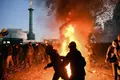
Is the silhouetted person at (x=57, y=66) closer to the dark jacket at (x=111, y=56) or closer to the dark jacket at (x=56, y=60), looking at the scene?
the dark jacket at (x=56, y=60)

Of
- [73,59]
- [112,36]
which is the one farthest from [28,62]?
[112,36]

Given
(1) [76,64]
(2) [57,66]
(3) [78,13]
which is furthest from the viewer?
(3) [78,13]

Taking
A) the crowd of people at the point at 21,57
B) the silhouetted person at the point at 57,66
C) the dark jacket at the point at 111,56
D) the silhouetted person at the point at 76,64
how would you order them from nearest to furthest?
the silhouetted person at the point at 76,64, the silhouetted person at the point at 57,66, the dark jacket at the point at 111,56, the crowd of people at the point at 21,57

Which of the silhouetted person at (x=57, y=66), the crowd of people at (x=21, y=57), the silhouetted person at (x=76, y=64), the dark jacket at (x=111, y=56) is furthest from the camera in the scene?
the crowd of people at (x=21, y=57)

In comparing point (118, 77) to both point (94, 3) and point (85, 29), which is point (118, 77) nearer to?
point (85, 29)

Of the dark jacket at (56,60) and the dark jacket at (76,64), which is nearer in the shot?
the dark jacket at (76,64)

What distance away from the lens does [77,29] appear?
17234 millimetres

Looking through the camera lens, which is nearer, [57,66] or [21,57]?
[57,66]

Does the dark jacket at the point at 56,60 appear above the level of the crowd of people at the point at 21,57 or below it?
above

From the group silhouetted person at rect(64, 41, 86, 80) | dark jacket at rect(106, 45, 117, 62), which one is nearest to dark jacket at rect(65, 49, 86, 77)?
silhouetted person at rect(64, 41, 86, 80)

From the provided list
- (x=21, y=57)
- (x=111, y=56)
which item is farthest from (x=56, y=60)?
(x=21, y=57)

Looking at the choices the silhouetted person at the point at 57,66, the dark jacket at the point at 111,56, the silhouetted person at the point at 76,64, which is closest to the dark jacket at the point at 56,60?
the silhouetted person at the point at 57,66

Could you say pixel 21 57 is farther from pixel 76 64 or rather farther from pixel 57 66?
pixel 76 64

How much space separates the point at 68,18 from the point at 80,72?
11.2 m
